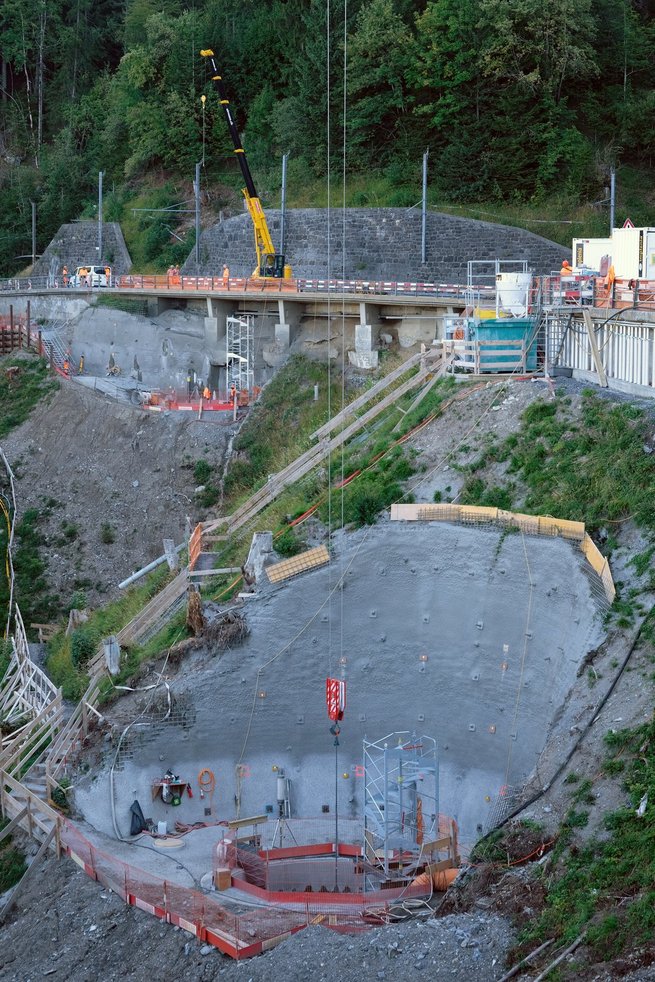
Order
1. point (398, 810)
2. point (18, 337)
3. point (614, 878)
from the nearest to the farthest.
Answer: point (614, 878) → point (398, 810) → point (18, 337)

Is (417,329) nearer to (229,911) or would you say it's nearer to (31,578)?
(31,578)

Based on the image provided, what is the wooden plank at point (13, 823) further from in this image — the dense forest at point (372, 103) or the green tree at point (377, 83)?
the green tree at point (377, 83)

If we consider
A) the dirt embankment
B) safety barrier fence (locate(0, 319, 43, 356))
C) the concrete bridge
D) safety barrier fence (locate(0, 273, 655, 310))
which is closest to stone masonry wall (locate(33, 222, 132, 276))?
safety barrier fence (locate(0, 273, 655, 310))

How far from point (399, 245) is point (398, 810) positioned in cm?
3000

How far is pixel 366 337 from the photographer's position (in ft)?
157

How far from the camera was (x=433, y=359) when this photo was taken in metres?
39.7

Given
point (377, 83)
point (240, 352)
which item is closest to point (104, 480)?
point (240, 352)

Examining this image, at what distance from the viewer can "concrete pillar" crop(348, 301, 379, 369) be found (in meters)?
47.7

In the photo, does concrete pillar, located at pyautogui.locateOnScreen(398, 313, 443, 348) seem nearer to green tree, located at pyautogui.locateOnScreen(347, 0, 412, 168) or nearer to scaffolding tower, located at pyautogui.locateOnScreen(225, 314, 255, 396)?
scaffolding tower, located at pyautogui.locateOnScreen(225, 314, 255, 396)

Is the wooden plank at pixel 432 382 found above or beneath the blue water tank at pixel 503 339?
beneath

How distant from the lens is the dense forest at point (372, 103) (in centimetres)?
5756

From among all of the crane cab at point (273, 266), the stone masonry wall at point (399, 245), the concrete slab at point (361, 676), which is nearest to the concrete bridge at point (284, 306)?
the crane cab at point (273, 266)

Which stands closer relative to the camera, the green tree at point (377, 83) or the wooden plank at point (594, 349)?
the wooden plank at point (594, 349)

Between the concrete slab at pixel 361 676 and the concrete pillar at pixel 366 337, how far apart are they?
15.6m
